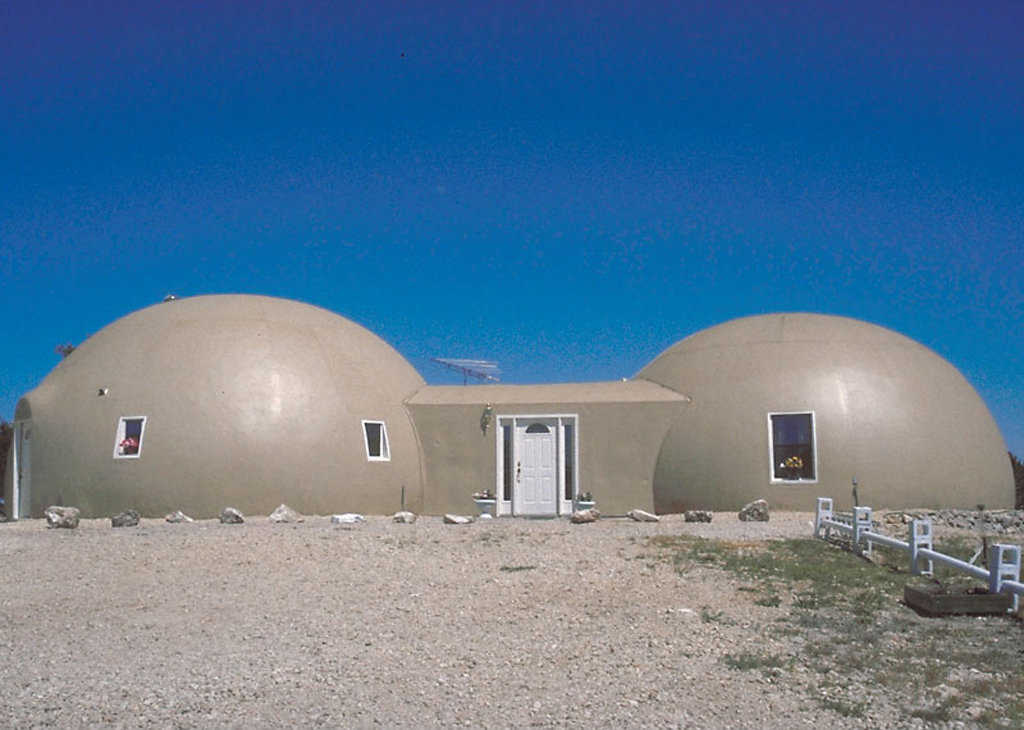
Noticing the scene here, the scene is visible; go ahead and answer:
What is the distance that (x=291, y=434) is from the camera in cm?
1673

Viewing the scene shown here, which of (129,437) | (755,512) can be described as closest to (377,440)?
(129,437)

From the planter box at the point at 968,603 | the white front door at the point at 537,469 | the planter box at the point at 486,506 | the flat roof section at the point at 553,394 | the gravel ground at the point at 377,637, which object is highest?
the flat roof section at the point at 553,394

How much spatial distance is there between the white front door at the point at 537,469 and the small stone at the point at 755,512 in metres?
4.42

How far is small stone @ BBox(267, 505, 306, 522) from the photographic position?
49.9 ft

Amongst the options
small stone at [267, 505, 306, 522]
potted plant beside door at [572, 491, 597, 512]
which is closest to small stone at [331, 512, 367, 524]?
small stone at [267, 505, 306, 522]

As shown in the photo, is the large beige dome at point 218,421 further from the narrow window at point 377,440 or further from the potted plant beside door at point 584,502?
the potted plant beside door at point 584,502

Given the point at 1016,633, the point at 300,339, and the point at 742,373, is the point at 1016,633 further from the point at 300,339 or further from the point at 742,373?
the point at 300,339

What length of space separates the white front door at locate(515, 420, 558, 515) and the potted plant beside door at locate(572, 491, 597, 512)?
0.55 meters

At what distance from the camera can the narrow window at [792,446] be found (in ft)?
54.7

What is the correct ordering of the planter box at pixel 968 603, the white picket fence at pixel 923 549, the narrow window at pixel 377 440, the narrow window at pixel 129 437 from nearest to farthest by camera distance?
the planter box at pixel 968 603
the white picket fence at pixel 923 549
the narrow window at pixel 129 437
the narrow window at pixel 377 440

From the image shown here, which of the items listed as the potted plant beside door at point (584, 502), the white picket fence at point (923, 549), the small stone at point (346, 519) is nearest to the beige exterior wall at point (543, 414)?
the potted plant beside door at point (584, 502)

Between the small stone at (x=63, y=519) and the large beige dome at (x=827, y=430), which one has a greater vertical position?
the large beige dome at (x=827, y=430)

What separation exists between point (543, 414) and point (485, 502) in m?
2.09

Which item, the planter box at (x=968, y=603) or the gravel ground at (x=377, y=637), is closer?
the gravel ground at (x=377, y=637)
